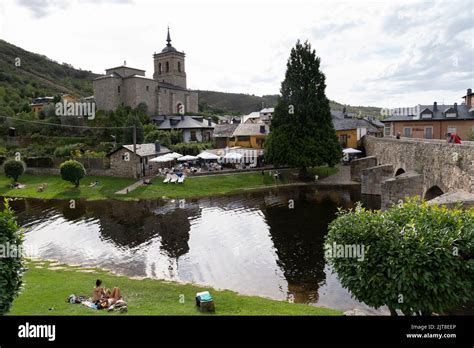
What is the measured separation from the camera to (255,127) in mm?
68250

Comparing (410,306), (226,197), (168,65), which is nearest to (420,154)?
(226,197)

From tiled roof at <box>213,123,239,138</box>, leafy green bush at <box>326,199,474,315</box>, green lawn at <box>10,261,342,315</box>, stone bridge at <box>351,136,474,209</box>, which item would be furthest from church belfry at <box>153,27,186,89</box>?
leafy green bush at <box>326,199,474,315</box>

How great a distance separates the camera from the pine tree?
162ft

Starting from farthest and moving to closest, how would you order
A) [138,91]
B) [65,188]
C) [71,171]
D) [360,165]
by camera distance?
1. [138,91]
2. [360,165]
3. [65,188]
4. [71,171]

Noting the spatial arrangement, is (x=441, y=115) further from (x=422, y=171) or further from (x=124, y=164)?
(x=124, y=164)

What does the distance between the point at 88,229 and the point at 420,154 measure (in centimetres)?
2842

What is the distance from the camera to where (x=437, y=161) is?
91.6 feet

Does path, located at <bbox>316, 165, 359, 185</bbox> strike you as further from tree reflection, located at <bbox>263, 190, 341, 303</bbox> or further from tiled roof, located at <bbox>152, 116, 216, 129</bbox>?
tiled roof, located at <bbox>152, 116, 216, 129</bbox>

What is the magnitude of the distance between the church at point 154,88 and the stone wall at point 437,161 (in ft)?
187

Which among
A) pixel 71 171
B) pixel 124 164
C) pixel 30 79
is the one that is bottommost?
pixel 71 171

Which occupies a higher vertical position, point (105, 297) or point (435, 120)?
point (435, 120)

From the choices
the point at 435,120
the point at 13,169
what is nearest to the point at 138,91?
the point at 13,169

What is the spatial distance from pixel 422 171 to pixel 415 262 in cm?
2281
